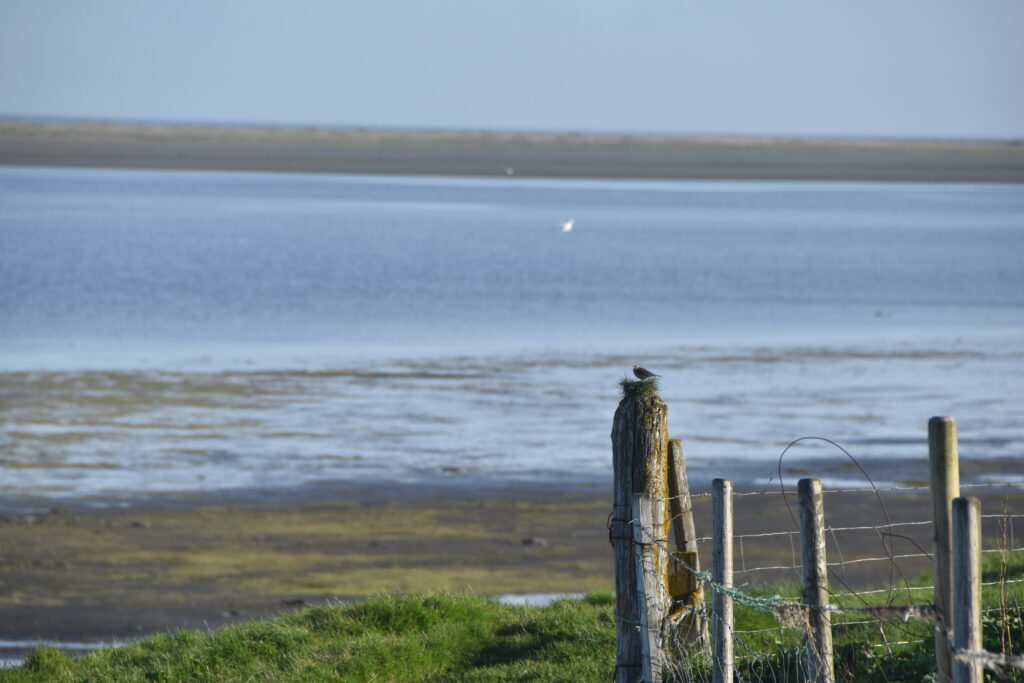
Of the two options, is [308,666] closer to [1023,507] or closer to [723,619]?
[723,619]

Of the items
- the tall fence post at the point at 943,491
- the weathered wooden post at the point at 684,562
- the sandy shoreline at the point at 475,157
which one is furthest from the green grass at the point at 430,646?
the sandy shoreline at the point at 475,157

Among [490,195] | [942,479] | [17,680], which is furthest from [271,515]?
[490,195]

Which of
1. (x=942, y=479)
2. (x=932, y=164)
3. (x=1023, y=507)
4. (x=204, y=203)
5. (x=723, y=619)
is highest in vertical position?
(x=932, y=164)

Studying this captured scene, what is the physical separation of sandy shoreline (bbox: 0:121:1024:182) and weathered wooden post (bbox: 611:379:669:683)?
111 metres

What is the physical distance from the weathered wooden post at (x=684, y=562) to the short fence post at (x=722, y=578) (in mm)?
937

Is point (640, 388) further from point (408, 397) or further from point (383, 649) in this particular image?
point (408, 397)

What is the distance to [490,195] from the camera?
9431cm

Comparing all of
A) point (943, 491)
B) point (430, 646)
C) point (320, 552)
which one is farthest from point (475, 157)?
point (943, 491)

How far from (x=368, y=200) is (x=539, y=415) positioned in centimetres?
6644

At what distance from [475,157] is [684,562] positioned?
13258cm

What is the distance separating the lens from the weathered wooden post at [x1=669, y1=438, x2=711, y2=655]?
7273mm

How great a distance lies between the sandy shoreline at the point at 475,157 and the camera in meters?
121

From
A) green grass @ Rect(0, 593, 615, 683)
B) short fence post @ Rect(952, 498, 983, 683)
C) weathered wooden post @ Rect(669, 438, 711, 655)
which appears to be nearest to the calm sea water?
green grass @ Rect(0, 593, 615, 683)

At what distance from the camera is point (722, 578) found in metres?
6.01
